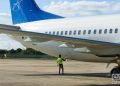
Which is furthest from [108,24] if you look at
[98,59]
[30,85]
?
[30,85]

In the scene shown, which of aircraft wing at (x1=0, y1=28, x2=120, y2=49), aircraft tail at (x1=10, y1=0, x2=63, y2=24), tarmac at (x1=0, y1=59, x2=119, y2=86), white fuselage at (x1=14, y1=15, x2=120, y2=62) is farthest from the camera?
aircraft tail at (x1=10, y1=0, x2=63, y2=24)

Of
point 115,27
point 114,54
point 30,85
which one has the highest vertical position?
point 115,27

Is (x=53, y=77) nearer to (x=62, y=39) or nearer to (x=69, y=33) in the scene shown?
(x=69, y=33)

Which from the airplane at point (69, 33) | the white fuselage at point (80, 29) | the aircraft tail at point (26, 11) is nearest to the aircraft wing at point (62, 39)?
the airplane at point (69, 33)

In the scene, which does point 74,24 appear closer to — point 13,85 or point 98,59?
point 98,59

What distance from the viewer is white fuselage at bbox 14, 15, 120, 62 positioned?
2341 cm

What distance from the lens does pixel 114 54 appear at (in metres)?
21.7

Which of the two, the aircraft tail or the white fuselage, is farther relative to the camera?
the aircraft tail

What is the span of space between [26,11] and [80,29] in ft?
23.9

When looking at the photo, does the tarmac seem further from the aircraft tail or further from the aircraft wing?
the aircraft tail

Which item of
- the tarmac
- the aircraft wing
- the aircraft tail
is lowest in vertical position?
the tarmac

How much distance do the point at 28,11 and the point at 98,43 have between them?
11.6 m

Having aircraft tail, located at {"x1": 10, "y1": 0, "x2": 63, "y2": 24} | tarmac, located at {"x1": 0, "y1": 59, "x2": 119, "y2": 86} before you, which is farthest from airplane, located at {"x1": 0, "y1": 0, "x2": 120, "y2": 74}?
tarmac, located at {"x1": 0, "y1": 59, "x2": 119, "y2": 86}

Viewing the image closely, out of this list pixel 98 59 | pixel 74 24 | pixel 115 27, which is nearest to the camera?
pixel 115 27
